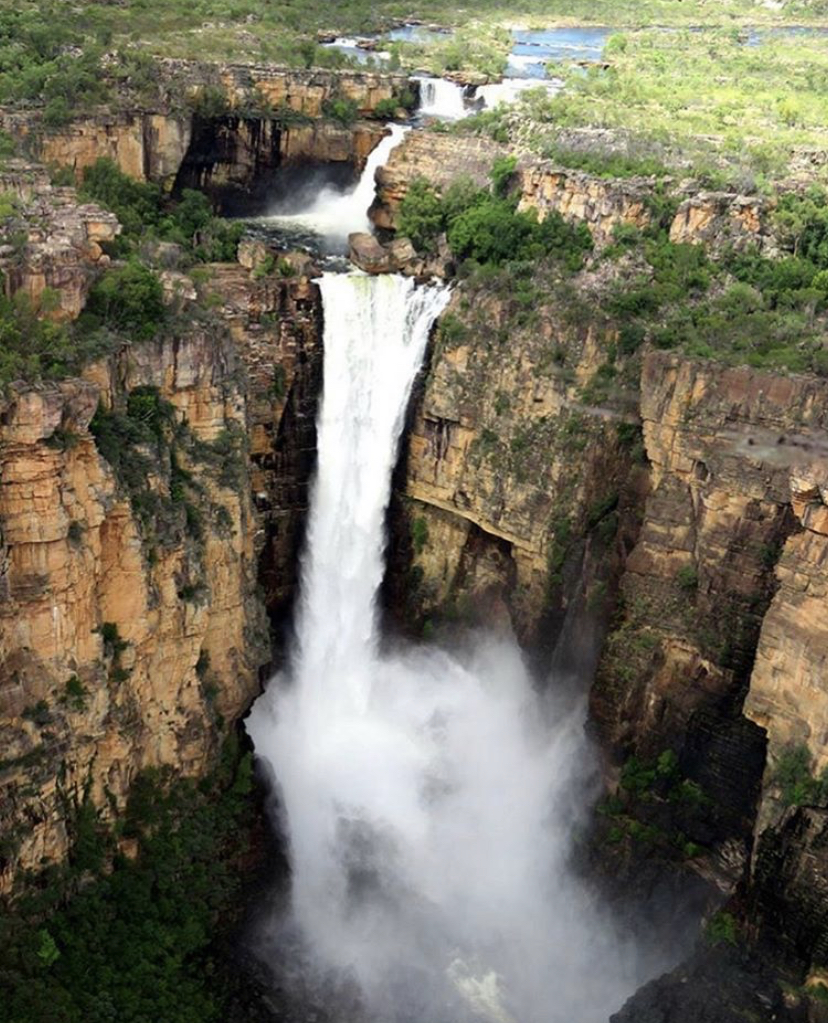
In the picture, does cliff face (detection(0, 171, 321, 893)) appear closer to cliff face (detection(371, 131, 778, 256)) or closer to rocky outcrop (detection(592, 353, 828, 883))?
rocky outcrop (detection(592, 353, 828, 883))

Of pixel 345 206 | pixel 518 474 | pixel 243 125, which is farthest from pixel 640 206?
pixel 243 125

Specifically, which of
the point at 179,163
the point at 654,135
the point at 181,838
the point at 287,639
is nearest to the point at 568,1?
the point at 654,135

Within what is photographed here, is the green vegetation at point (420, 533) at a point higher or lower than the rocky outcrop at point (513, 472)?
lower

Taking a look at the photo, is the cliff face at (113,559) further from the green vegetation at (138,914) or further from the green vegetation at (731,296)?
the green vegetation at (731,296)

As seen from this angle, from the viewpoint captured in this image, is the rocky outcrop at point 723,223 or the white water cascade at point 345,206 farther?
the white water cascade at point 345,206

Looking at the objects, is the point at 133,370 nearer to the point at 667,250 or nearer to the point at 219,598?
the point at 219,598

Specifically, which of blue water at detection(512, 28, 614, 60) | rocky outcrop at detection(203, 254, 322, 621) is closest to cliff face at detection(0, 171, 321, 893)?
rocky outcrop at detection(203, 254, 322, 621)

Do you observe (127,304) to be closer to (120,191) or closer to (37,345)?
(37,345)

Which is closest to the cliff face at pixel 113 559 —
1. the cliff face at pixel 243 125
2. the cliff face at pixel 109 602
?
the cliff face at pixel 109 602
